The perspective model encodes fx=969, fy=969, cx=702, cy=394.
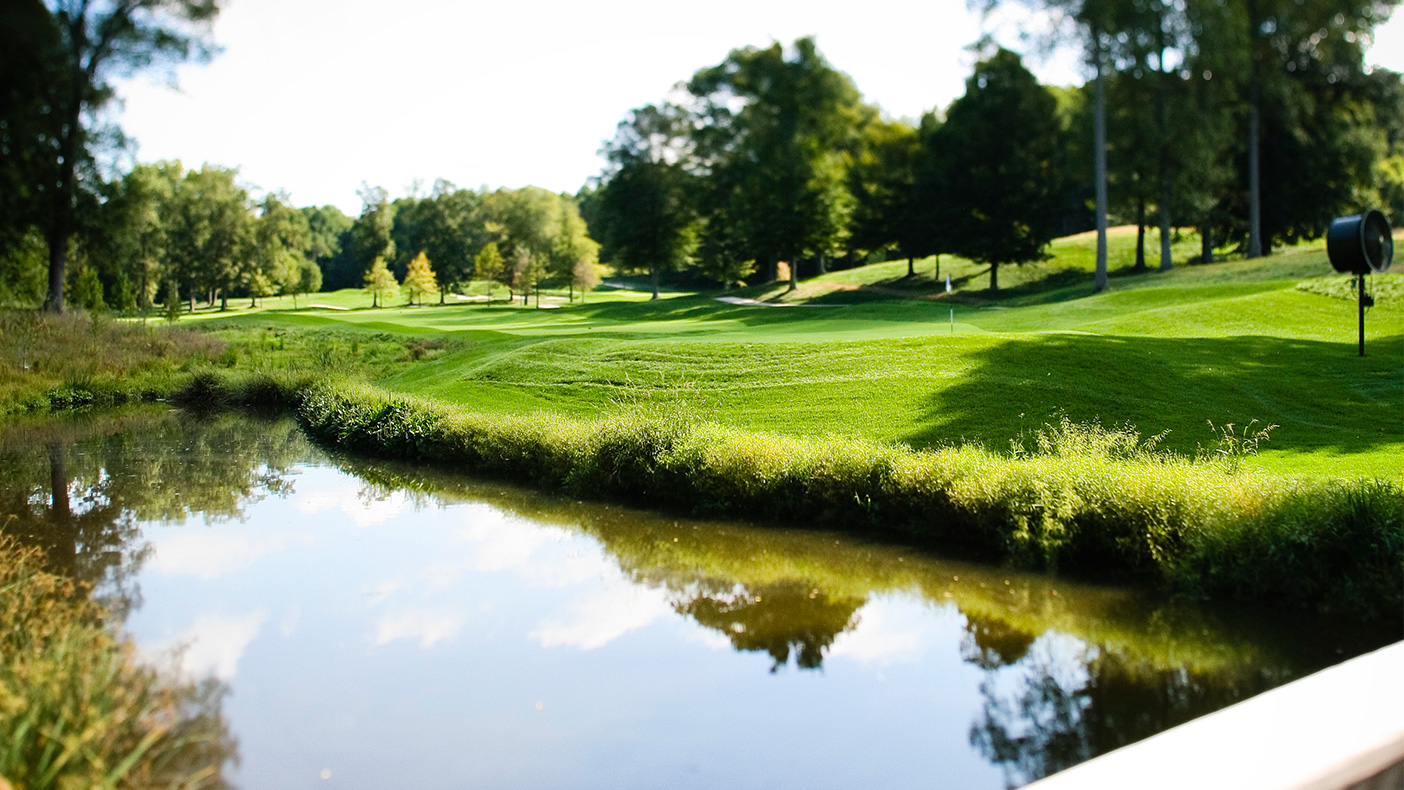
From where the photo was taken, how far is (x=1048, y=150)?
3988 cm

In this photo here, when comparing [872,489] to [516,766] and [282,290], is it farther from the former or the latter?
[282,290]

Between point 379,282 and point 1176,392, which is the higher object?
point 379,282

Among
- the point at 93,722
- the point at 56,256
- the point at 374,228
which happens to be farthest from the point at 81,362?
the point at 374,228

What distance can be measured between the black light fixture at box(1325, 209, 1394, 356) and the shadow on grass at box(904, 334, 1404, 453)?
155 cm

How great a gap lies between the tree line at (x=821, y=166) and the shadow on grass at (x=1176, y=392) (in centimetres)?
1082

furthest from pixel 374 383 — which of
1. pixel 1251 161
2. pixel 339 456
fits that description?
pixel 1251 161

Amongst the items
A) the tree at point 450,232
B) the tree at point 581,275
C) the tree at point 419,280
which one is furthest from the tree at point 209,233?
the tree at point 581,275

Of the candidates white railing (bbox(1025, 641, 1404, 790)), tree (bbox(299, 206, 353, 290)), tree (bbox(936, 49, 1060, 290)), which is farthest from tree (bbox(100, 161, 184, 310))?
tree (bbox(936, 49, 1060, 290))

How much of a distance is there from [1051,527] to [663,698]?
4.09 metres

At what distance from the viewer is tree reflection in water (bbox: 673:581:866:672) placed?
7.38 meters

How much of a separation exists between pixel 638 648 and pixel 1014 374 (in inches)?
364

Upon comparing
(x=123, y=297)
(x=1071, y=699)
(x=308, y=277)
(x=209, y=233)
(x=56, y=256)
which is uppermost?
(x=209, y=233)

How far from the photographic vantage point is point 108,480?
45.1 feet

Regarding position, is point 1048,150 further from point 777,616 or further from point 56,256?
point 777,616
